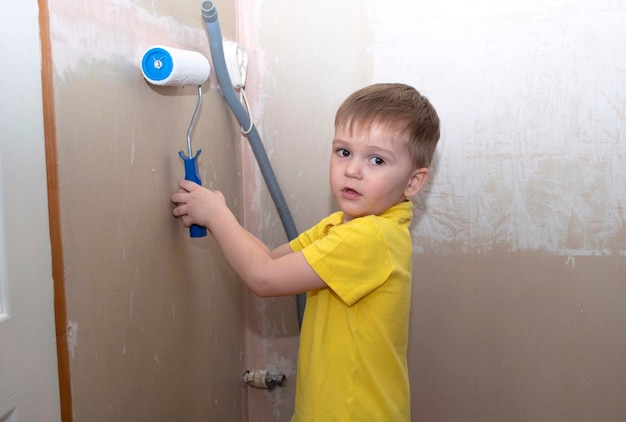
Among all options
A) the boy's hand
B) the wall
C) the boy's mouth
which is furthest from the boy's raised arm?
the wall

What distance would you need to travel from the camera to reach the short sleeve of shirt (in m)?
0.88

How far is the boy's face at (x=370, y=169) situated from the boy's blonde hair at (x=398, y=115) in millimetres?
11

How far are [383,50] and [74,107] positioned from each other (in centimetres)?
74

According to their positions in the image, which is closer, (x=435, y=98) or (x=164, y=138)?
(x=164, y=138)

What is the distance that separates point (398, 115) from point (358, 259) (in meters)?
0.23

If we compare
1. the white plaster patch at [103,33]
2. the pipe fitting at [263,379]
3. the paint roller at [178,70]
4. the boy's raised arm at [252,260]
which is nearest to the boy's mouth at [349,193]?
the boy's raised arm at [252,260]

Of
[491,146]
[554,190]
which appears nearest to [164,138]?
[491,146]

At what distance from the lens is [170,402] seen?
1044 mm

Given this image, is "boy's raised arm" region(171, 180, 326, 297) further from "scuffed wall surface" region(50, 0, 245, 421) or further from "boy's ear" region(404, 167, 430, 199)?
"boy's ear" region(404, 167, 430, 199)

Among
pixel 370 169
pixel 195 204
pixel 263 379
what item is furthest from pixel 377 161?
pixel 263 379

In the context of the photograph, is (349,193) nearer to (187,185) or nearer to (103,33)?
(187,185)

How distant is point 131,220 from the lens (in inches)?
35.1

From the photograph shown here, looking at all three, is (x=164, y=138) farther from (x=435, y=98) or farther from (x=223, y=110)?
(x=435, y=98)

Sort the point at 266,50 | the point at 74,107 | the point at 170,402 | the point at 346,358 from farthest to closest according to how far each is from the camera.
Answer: the point at 266,50 < the point at 170,402 < the point at 346,358 < the point at 74,107
